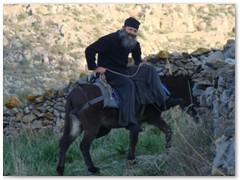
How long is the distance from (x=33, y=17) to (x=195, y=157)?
3.61m

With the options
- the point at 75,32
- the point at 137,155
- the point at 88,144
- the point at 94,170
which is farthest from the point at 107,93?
the point at 75,32

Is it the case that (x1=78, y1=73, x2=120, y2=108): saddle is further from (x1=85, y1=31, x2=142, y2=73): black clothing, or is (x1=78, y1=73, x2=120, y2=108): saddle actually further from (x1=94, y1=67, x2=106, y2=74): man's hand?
(x1=85, y1=31, x2=142, y2=73): black clothing

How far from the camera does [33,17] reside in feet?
26.2

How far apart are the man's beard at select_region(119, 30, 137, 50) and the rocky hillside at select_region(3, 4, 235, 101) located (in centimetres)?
33

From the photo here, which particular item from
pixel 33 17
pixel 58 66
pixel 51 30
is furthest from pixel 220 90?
pixel 58 66

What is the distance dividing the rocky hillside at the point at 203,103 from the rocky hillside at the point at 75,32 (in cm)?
37

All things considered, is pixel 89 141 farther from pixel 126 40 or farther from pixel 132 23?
pixel 132 23

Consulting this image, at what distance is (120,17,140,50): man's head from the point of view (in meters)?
6.18

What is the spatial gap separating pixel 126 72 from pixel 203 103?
1.05m

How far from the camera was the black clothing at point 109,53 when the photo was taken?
6180 mm

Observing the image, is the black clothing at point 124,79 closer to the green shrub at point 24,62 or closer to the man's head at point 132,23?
the man's head at point 132,23

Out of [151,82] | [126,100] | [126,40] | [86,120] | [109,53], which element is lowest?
[86,120]

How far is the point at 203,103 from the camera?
6.82m

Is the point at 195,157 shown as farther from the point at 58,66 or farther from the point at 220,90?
the point at 58,66
